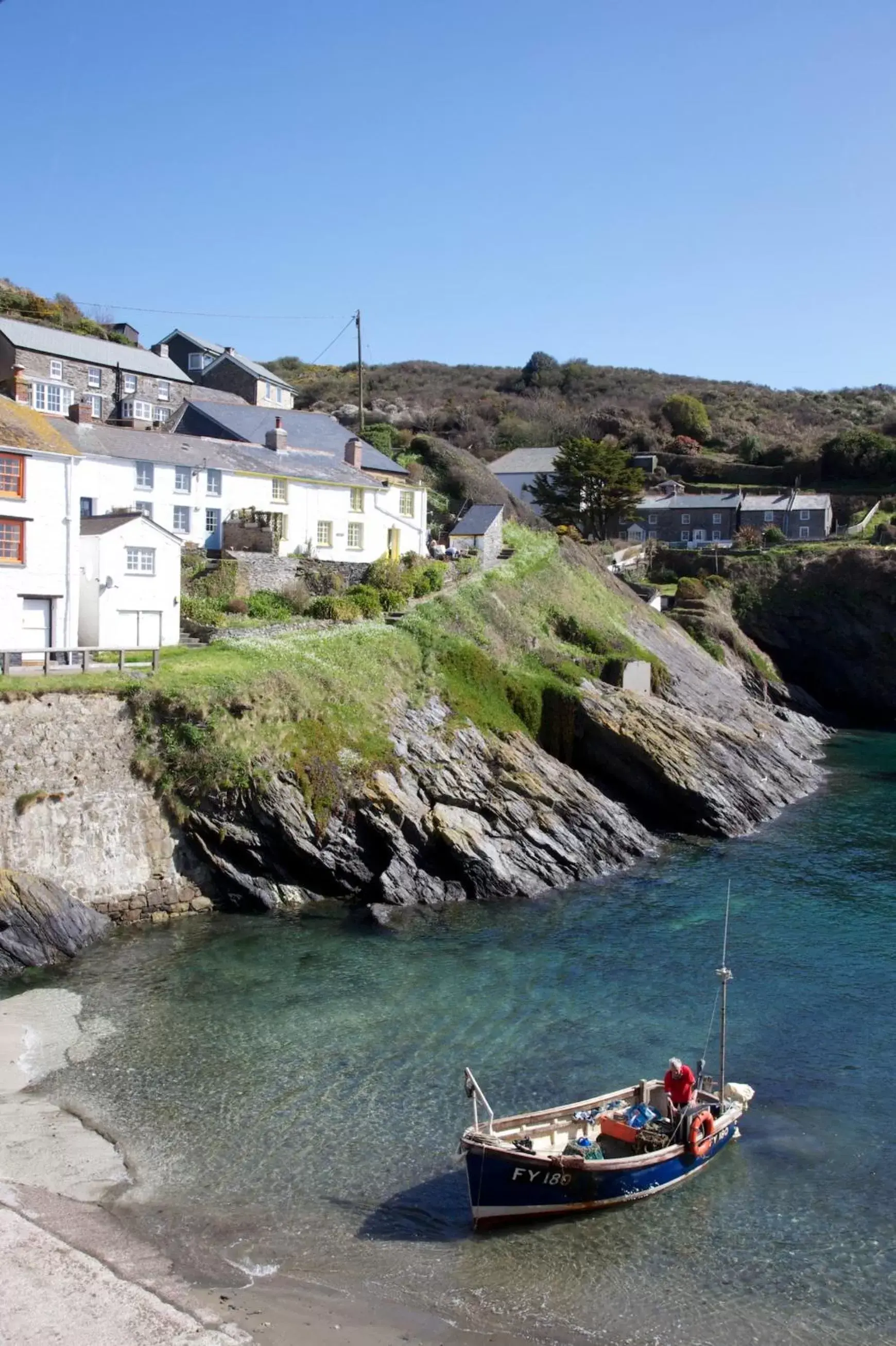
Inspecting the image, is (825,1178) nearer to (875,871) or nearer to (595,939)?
(595,939)

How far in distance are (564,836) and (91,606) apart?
2123cm

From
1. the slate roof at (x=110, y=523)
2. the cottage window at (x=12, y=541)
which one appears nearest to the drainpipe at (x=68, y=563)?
the cottage window at (x=12, y=541)

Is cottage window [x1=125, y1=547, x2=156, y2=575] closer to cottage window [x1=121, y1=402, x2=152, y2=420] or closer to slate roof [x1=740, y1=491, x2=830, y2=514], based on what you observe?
cottage window [x1=121, y1=402, x2=152, y2=420]

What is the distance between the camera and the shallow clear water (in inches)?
646

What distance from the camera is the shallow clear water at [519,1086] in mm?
16406

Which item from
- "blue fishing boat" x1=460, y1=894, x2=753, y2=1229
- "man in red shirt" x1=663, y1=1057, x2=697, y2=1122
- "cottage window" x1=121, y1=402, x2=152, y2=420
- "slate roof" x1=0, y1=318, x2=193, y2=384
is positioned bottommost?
"blue fishing boat" x1=460, y1=894, x2=753, y2=1229

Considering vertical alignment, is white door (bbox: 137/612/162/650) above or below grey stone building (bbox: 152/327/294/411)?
below

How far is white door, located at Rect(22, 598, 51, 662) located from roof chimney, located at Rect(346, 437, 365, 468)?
94.0 ft

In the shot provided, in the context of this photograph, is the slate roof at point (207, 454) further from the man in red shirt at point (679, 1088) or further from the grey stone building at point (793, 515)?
the grey stone building at point (793, 515)

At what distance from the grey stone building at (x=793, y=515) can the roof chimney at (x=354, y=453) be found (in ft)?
142

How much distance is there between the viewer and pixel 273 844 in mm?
34125

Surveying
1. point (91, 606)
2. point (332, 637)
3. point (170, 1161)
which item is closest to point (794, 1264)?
point (170, 1161)

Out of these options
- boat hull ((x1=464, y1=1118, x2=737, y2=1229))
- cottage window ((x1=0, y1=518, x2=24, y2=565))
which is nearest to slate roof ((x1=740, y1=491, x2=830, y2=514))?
cottage window ((x1=0, y1=518, x2=24, y2=565))

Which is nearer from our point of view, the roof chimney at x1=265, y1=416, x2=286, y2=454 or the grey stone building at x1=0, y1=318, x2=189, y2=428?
the roof chimney at x1=265, y1=416, x2=286, y2=454
